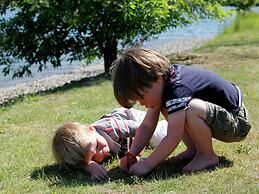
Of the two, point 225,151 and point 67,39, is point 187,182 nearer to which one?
A: point 225,151

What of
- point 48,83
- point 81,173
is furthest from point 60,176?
point 48,83

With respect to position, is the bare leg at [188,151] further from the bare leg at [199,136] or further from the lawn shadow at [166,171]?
the bare leg at [199,136]

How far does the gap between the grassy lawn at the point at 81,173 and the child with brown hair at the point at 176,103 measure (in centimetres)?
16

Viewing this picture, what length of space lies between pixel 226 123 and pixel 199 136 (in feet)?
0.74

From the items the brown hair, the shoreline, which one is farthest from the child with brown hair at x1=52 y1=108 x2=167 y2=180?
the shoreline

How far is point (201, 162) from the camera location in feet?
13.0

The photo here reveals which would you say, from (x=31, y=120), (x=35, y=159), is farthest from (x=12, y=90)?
(x=35, y=159)

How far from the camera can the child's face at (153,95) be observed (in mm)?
3750

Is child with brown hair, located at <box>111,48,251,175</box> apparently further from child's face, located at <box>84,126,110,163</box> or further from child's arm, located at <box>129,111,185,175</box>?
child's face, located at <box>84,126,110,163</box>

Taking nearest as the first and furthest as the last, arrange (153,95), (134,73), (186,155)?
(134,73)
(153,95)
(186,155)

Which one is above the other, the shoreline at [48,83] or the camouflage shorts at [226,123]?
the camouflage shorts at [226,123]

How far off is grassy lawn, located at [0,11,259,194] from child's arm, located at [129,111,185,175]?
8 centimetres

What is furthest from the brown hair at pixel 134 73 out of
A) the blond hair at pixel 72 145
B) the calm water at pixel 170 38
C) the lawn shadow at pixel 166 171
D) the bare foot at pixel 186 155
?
the calm water at pixel 170 38

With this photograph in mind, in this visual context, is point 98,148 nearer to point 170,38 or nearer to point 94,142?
point 94,142
